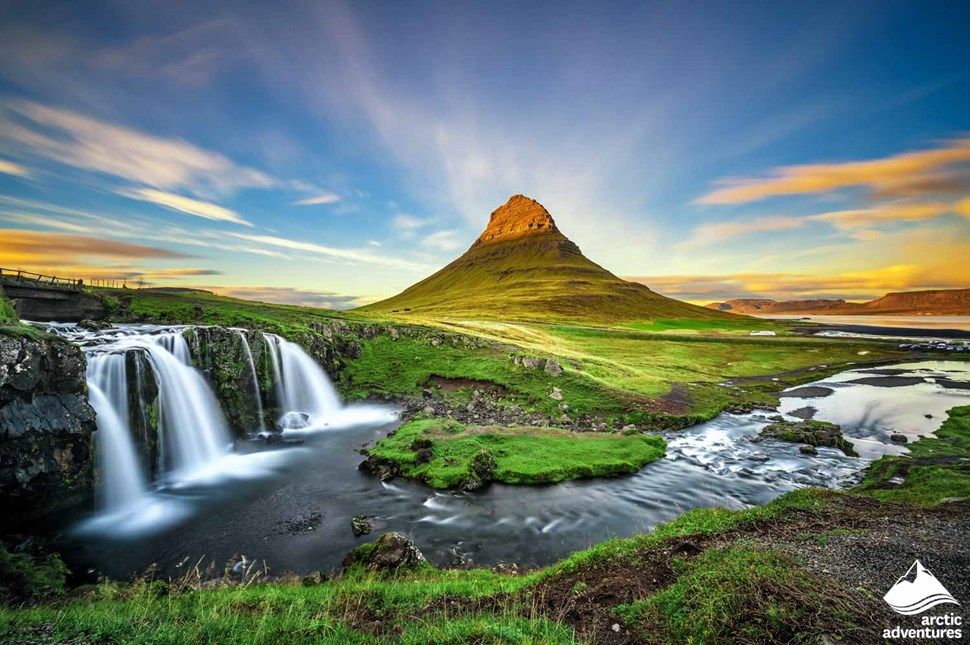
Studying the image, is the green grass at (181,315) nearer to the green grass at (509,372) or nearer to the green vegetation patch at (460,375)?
the green grass at (509,372)

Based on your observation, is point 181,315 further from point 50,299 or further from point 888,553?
point 888,553

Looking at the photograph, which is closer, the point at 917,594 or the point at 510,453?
the point at 917,594

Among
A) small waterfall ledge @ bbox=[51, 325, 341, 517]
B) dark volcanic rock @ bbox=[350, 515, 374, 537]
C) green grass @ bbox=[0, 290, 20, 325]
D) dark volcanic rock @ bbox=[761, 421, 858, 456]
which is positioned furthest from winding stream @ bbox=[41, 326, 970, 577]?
green grass @ bbox=[0, 290, 20, 325]

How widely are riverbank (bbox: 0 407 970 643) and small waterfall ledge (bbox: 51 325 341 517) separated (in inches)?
507

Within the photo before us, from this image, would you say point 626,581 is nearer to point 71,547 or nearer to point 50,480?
point 71,547

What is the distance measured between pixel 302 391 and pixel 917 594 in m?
42.2

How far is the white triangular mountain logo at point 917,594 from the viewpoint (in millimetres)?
7622

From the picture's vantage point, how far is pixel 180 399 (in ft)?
92.8

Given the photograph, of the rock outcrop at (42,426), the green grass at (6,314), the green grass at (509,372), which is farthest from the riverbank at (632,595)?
the green grass at (509,372)

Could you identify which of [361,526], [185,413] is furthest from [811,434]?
[185,413]

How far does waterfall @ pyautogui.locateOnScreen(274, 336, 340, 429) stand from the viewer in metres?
36.2

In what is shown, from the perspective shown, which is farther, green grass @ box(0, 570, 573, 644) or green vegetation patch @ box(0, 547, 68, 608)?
green vegetation patch @ box(0, 547, 68, 608)

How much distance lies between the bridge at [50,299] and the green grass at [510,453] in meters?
40.6

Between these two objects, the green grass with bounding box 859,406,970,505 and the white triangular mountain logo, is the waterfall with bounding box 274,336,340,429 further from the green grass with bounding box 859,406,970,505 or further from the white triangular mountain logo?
the green grass with bounding box 859,406,970,505
